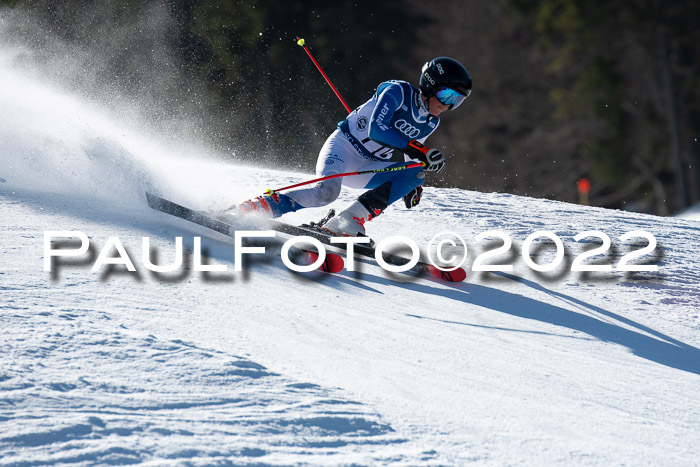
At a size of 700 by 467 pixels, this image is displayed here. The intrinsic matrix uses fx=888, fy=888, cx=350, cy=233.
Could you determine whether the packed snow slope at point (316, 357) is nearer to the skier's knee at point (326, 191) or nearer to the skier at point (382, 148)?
the skier at point (382, 148)

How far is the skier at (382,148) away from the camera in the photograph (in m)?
4.58

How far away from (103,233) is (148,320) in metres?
1.40

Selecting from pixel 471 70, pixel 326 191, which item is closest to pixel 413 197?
pixel 326 191

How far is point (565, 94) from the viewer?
21250 mm

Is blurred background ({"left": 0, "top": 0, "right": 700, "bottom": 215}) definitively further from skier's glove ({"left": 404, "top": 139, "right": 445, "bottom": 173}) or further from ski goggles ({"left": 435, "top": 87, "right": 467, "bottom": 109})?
skier's glove ({"left": 404, "top": 139, "right": 445, "bottom": 173})

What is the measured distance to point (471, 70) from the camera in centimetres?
2281

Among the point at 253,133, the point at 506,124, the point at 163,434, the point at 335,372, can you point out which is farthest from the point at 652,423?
the point at 506,124

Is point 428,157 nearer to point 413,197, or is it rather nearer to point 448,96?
point 448,96

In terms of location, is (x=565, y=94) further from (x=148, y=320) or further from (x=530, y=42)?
(x=148, y=320)

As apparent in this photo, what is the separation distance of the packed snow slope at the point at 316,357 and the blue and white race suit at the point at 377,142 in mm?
544

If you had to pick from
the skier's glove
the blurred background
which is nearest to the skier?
the skier's glove

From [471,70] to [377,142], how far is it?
61.3 feet

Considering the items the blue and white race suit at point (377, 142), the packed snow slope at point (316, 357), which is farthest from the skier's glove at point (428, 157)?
the packed snow slope at point (316, 357)

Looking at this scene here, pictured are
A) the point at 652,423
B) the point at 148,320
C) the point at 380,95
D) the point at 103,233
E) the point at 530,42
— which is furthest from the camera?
the point at 530,42
